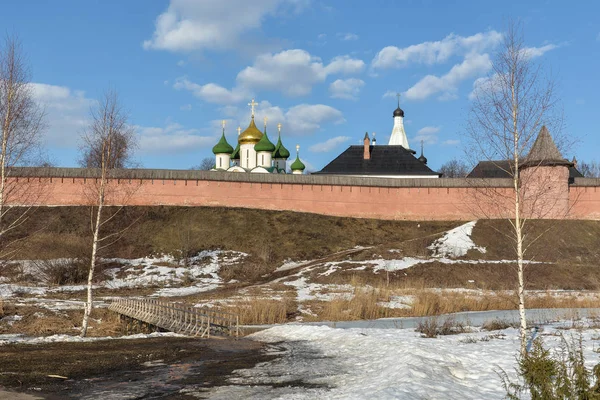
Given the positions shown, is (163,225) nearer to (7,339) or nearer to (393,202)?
(393,202)

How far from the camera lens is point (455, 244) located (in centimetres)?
3362

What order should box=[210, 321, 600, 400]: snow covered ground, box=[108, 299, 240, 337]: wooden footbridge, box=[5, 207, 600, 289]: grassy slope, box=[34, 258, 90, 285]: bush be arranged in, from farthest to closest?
1. box=[5, 207, 600, 289]: grassy slope
2. box=[34, 258, 90, 285]: bush
3. box=[108, 299, 240, 337]: wooden footbridge
4. box=[210, 321, 600, 400]: snow covered ground

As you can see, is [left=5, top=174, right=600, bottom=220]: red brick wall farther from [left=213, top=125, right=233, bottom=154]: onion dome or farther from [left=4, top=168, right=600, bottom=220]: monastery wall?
[left=213, top=125, right=233, bottom=154]: onion dome

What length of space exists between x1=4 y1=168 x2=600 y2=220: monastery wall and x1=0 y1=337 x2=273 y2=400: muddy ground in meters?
25.1

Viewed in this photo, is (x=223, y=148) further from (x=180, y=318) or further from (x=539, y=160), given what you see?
(x=539, y=160)

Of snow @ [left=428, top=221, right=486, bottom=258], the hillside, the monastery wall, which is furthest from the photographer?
the monastery wall

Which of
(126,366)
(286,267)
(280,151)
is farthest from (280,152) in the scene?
(126,366)

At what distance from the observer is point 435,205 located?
1569 inches

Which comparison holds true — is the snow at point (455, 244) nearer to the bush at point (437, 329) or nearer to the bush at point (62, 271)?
the bush at point (437, 329)

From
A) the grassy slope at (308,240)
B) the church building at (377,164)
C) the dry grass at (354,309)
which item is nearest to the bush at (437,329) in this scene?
the dry grass at (354,309)

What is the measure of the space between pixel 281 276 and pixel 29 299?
11959 millimetres

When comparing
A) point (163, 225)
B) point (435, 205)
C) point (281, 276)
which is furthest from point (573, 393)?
point (435, 205)

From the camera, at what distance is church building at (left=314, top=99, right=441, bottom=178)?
1984 inches

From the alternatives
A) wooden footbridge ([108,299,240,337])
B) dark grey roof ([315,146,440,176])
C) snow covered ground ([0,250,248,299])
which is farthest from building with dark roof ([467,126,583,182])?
snow covered ground ([0,250,248,299])
